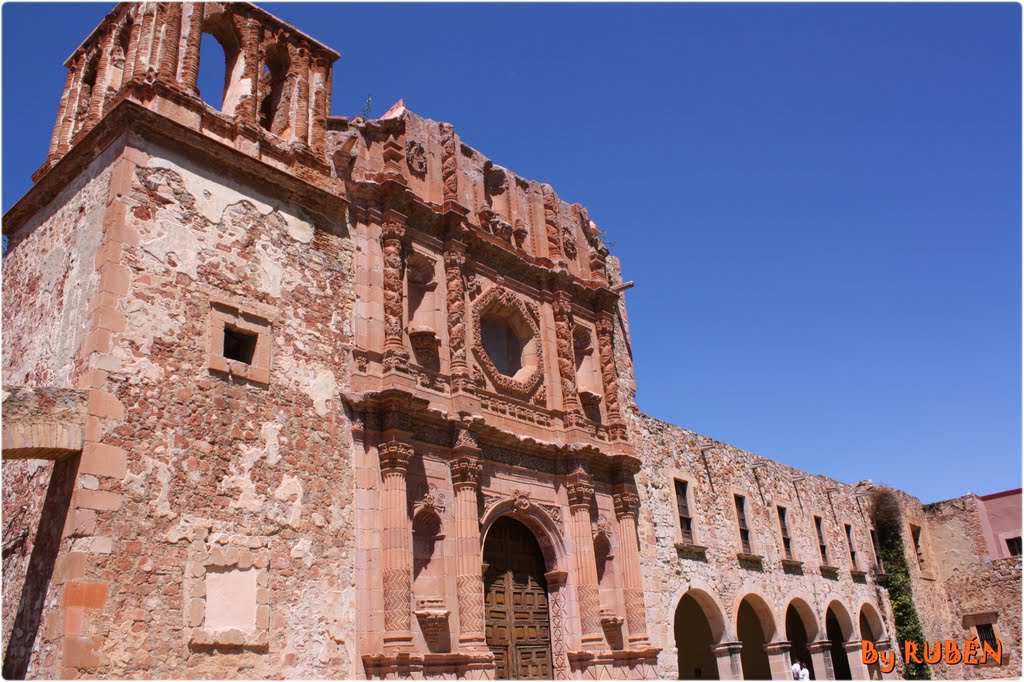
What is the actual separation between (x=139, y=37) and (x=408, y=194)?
15.5ft

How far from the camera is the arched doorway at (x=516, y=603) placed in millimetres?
13938

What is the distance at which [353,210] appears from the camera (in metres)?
14.4

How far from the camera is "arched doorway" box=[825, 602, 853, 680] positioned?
962 inches

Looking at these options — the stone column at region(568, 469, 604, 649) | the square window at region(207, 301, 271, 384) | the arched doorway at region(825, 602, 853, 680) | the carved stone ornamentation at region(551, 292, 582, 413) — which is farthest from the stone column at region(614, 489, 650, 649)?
the arched doorway at region(825, 602, 853, 680)

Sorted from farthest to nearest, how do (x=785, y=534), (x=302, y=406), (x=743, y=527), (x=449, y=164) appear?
(x=785, y=534) → (x=743, y=527) → (x=449, y=164) → (x=302, y=406)

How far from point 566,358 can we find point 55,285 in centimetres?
910

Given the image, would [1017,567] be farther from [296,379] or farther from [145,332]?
[145,332]

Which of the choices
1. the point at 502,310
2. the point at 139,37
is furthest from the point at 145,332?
the point at 502,310

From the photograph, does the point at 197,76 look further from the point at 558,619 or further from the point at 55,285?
the point at 558,619

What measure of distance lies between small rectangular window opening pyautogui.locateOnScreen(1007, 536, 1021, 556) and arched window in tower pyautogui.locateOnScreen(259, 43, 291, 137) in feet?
97.1

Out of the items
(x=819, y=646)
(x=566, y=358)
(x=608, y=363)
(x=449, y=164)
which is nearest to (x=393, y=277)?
(x=449, y=164)

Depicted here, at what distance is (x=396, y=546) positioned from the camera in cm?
1230

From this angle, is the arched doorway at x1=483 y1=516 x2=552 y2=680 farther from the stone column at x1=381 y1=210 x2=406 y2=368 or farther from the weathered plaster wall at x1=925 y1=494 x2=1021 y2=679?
the weathered plaster wall at x1=925 y1=494 x2=1021 y2=679

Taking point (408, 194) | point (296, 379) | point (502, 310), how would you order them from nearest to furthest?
point (296, 379)
point (408, 194)
point (502, 310)
